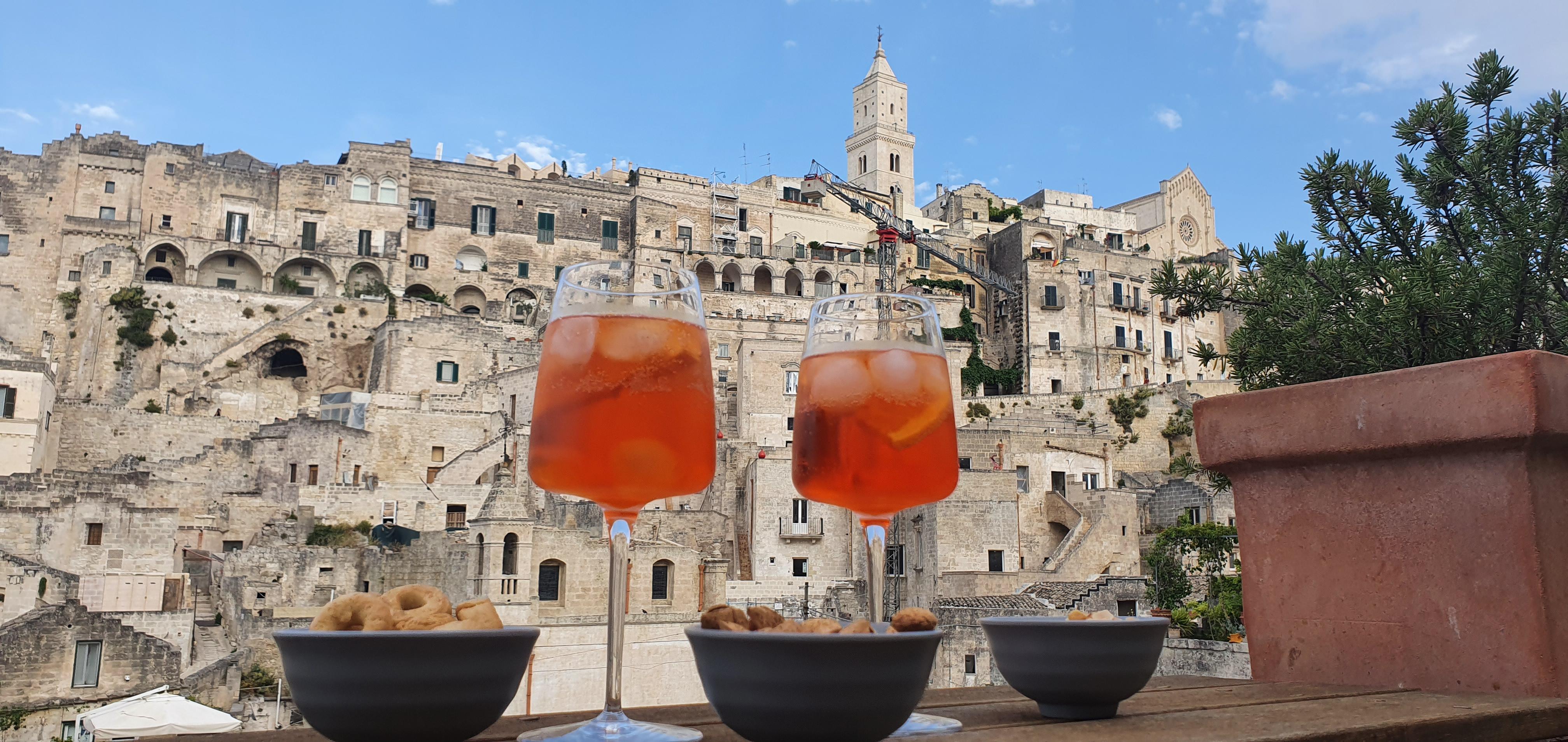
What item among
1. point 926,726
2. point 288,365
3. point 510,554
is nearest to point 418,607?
point 926,726

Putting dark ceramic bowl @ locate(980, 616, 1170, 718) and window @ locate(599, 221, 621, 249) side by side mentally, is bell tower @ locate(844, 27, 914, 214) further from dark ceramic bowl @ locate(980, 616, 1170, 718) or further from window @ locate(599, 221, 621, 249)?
dark ceramic bowl @ locate(980, 616, 1170, 718)

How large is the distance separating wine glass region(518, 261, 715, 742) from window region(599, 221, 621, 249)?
50.2 meters

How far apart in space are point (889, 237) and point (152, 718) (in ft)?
128

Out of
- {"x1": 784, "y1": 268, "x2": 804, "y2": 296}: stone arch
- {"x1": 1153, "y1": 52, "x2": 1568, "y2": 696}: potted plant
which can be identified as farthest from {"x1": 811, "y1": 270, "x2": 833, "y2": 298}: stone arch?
{"x1": 1153, "y1": 52, "x2": 1568, "y2": 696}: potted plant

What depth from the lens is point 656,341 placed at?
227cm

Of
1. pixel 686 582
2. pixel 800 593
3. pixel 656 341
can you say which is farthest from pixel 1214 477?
pixel 800 593

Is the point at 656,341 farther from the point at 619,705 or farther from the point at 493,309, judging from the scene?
the point at 493,309

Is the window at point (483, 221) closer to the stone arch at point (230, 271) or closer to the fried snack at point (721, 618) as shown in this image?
the stone arch at point (230, 271)

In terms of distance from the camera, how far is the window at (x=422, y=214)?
163 feet

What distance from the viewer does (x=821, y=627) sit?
1.88 meters

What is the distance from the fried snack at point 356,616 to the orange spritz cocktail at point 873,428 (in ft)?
3.36

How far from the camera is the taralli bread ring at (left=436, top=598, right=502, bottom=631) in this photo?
5.93 feet

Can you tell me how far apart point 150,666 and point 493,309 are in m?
29.6

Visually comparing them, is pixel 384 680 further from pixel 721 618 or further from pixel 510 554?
pixel 510 554
